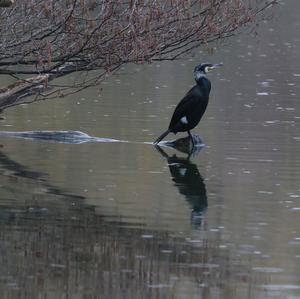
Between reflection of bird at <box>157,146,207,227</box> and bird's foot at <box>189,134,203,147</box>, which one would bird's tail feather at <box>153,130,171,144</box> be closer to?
bird's foot at <box>189,134,203,147</box>

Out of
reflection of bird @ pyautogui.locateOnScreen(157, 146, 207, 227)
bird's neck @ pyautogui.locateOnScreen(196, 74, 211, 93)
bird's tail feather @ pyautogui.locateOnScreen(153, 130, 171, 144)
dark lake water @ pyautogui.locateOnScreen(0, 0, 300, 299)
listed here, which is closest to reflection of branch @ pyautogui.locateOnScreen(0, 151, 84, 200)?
dark lake water @ pyautogui.locateOnScreen(0, 0, 300, 299)

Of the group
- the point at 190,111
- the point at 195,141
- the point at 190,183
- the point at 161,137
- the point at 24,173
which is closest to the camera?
the point at 190,183

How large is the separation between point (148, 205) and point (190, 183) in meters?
1.80

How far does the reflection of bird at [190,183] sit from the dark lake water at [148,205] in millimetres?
20

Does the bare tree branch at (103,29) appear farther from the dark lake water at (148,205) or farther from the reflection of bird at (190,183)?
the reflection of bird at (190,183)

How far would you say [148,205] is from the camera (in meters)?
11.7

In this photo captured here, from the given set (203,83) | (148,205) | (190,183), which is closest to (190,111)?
(203,83)

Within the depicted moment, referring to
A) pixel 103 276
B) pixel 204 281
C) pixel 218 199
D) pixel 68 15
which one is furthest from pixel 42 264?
pixel 68 15

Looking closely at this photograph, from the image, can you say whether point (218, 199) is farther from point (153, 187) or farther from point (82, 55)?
point (82, 55)

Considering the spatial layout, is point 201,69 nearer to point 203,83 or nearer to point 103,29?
point 203,83

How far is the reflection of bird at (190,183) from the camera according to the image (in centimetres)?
1163

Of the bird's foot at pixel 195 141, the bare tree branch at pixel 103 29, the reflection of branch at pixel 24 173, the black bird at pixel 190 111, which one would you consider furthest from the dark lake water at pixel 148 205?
the bare tree branch at pixel 103 29

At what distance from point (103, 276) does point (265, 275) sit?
1.15 meters

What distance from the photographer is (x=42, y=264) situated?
8992mm
